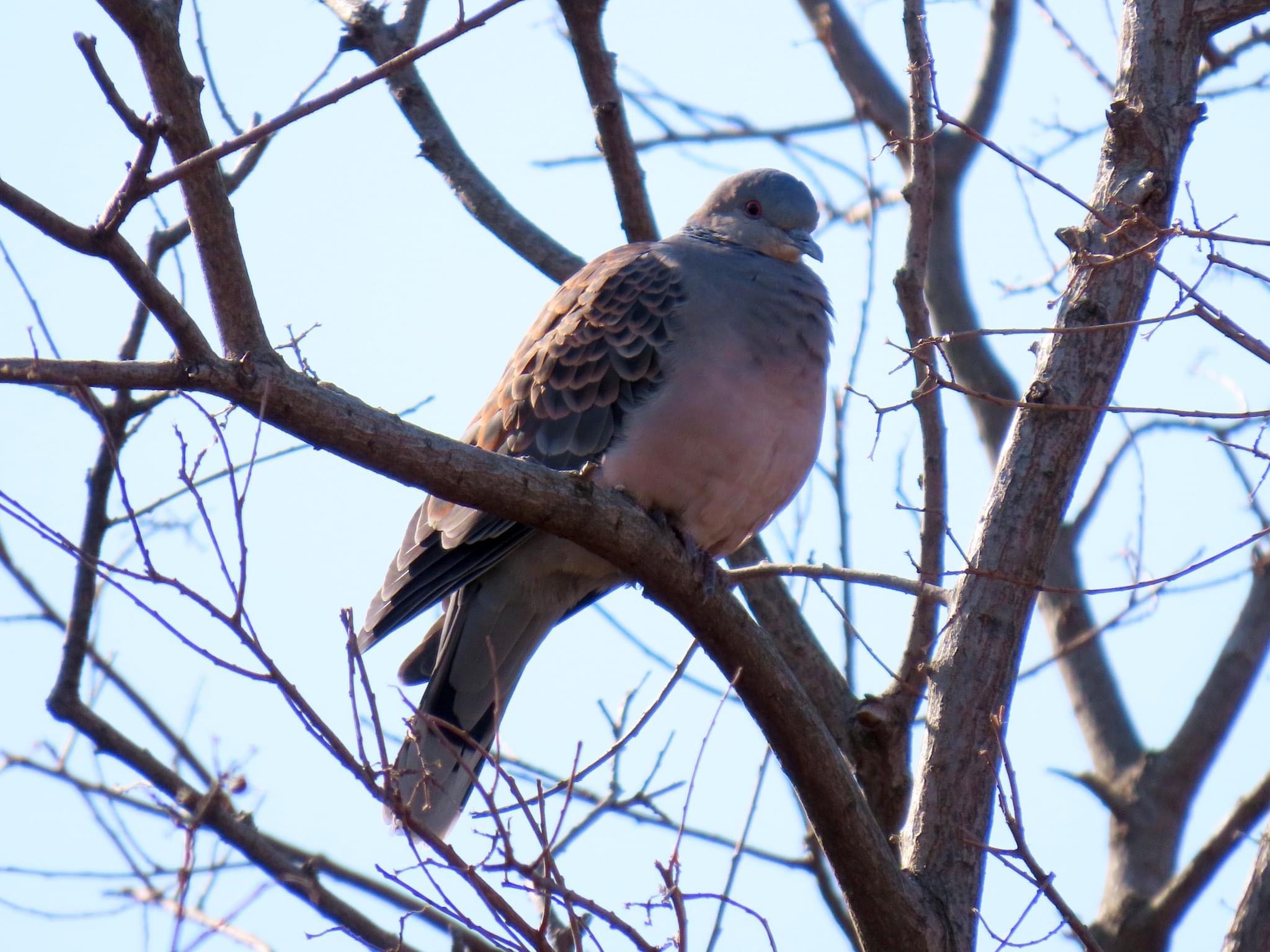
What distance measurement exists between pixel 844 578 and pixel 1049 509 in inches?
22.5

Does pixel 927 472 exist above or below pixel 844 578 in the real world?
above

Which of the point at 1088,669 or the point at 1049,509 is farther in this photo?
the point at 1088,669

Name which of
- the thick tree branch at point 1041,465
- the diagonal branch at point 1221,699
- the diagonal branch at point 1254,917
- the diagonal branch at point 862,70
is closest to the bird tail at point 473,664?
the thick tree branch at point 1041,465

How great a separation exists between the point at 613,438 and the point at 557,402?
0.27 meters

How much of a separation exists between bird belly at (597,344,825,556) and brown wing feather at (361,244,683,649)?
138mm

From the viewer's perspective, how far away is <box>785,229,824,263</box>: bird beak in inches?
Result: 200

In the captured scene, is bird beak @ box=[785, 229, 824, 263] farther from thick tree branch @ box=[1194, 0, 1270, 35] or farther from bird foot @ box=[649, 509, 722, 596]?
thick tree branch @ box=[1194, 0, 1270, 35]

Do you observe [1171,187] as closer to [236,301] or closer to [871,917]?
[871,917]

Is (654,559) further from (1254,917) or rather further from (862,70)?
(862,70)

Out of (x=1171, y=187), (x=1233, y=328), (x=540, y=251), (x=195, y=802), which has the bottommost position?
(x=195, y=802)

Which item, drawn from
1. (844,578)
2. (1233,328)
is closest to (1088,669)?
(844,578)

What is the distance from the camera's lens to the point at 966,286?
22.3 feet

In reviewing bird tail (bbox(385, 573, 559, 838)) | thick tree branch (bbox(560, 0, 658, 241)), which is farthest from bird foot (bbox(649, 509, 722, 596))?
thick tree branch (bbox(560, 0, 658, 241))

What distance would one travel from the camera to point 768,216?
17.3 ft
